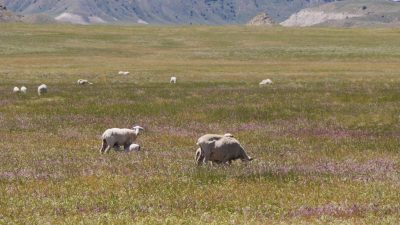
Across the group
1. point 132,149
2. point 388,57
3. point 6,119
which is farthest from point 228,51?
point 132,149

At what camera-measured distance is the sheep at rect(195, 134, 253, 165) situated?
55.0 feet

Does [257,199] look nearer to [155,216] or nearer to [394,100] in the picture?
[155,216]

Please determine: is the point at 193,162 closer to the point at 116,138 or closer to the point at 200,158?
the point at 200,158

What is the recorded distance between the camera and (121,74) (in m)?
66.2

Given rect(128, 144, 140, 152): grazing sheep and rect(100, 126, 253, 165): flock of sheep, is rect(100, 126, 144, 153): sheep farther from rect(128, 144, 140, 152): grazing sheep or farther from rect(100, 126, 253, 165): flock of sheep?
rect(100, 126, 253, 165): flock of sheep

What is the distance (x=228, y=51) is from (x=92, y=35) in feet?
169

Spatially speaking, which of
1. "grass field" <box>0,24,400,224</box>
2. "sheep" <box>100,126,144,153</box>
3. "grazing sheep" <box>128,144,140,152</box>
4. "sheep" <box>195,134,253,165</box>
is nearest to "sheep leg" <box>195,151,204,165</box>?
"sheep" <box>195,134,253,165</box>

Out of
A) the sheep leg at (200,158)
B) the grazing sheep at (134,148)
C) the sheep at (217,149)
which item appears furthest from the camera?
the grazing sheep at (134,148)

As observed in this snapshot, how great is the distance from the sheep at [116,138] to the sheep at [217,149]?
4.02 meters

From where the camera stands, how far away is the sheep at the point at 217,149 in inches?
659

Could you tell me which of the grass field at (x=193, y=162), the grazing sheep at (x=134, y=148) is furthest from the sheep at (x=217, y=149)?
the grazing sheep at (x=134, y=148)

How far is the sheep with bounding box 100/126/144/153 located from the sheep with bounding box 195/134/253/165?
13.2 feet

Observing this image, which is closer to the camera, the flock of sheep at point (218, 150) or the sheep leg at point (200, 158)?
the flock of sheep at point (218, 150)

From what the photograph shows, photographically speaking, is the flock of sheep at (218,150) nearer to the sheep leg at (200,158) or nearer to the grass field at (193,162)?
the sheep leg at (200,158)
